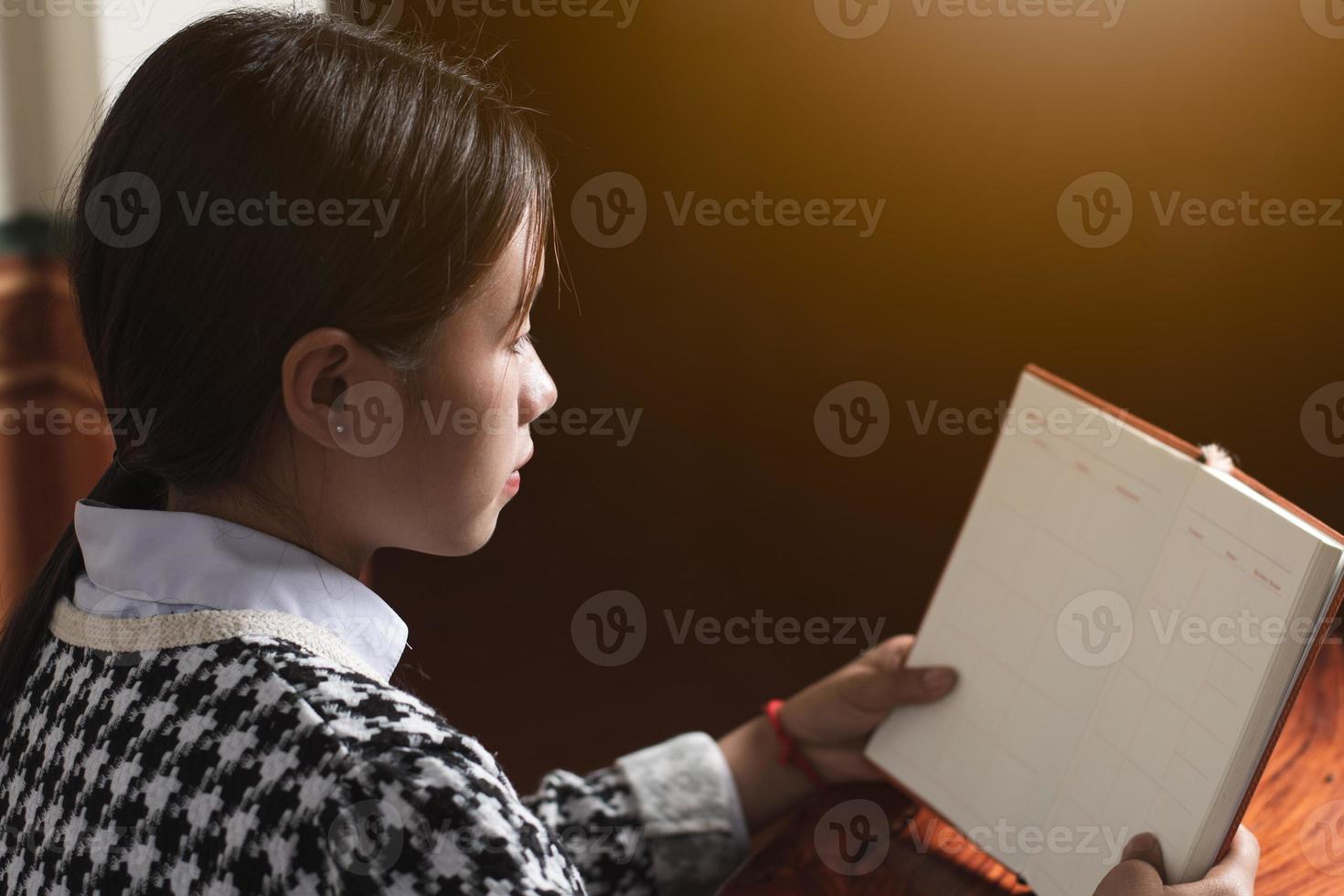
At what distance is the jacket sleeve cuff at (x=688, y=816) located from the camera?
0.95 m

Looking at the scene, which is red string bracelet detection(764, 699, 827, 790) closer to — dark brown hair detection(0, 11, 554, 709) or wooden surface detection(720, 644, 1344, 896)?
wooden surface detection(720, 644, 1344, 896)

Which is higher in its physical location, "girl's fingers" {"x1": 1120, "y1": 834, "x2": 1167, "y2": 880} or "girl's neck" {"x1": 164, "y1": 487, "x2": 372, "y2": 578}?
"girl's neck" {"x1": 164, "y1": 487, "x2": 372, "y2": 578}

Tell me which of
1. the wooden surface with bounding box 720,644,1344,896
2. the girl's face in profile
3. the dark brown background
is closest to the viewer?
the girl's face in profile

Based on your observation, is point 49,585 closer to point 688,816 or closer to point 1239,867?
point 688,816

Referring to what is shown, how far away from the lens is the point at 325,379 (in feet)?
2.18

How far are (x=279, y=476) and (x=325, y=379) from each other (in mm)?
72

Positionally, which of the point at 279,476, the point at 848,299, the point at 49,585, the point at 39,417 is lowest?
the point at 39,417

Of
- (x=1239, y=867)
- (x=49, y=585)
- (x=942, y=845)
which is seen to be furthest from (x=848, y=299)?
(x=49, y=585)

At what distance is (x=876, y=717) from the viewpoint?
95 centimetres

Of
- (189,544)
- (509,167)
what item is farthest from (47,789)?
(509,167)

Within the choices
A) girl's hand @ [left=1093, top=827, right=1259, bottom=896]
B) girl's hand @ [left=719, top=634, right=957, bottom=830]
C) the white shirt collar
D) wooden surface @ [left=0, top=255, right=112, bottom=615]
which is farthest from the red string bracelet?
wooden surface @ [left=0, top=255, right=112, bottom=615]

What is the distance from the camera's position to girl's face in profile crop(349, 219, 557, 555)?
0.69m

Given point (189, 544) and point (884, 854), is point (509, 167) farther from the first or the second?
point (884, 854)

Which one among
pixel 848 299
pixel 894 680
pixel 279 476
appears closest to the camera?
pixel 279 476
